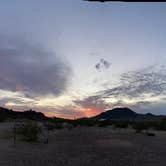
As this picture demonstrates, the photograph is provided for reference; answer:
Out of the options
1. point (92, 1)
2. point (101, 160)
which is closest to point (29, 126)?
point (101, 160)

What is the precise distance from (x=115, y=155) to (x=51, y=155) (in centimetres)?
399

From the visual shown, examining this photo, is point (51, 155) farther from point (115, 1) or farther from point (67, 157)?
point (115, 1)

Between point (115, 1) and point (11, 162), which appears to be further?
point (11, 162)

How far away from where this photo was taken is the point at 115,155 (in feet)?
80.8

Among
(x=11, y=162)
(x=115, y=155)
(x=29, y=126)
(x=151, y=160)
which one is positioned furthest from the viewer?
(x=29, y=126)

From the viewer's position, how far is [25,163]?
1930cm

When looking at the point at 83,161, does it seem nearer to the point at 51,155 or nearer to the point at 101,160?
the point at 101,160

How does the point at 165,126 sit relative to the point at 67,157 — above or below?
above

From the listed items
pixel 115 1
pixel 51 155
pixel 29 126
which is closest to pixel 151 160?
pixel 51 155

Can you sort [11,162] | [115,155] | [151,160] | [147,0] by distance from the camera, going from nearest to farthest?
[147,0] < [11,162] < [151,160] < [115,155]

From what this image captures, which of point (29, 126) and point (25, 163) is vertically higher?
point (29, 126)

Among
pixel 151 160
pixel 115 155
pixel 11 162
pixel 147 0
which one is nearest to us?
pixel 147 0

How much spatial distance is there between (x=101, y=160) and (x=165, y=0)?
1751 centimetres

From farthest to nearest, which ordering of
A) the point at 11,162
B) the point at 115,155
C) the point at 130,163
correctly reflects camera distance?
the point at 115,155
the point at 130,163
the point at 11,162
